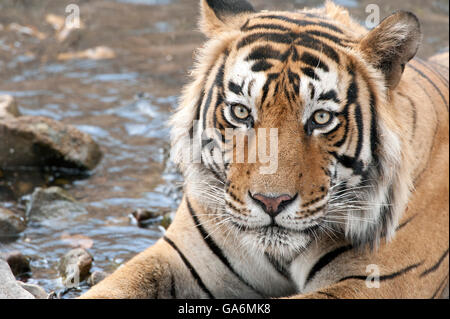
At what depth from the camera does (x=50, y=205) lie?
13.6 feet

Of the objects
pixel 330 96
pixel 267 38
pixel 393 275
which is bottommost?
pixel 393 275

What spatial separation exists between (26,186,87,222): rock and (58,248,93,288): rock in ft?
2.04

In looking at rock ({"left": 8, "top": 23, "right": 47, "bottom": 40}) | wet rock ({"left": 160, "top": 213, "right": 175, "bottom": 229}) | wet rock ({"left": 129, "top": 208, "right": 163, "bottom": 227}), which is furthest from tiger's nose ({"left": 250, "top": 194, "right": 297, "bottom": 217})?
rock ({"left": 8, "top": 23, "right": 47, "bottom": 40})

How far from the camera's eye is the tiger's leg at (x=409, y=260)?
2.80 metres

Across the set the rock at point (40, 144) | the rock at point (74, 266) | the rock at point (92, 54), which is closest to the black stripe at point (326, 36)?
the rock at point (74, 266)

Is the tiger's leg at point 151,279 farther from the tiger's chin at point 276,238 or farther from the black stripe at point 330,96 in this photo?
the black stripe at point 330,96

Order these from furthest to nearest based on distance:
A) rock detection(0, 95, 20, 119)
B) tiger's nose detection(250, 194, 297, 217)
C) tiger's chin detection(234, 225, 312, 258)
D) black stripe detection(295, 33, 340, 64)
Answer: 1. rock detection(0, 95, 20, 119)
2. black stripe detection(295, 33, 340, 64)
3. tiger's chin detection(234, 225, 312, 258)
4. tiger's nose detection(250, 194, 297, 217)

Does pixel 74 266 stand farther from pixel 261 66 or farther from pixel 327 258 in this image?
pixel 261 66

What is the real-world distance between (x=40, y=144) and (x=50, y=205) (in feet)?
2.24

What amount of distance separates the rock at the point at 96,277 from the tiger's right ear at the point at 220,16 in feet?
4.38

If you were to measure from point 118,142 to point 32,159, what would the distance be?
78 centimetres

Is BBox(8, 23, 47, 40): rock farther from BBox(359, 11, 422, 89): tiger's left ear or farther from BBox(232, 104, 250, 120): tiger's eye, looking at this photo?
BBox(359, 11, 422, 89): tiger's left ear

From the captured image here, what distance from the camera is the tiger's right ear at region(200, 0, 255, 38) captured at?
293 centimetres

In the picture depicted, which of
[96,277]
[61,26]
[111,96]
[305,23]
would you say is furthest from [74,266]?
[61,26]
